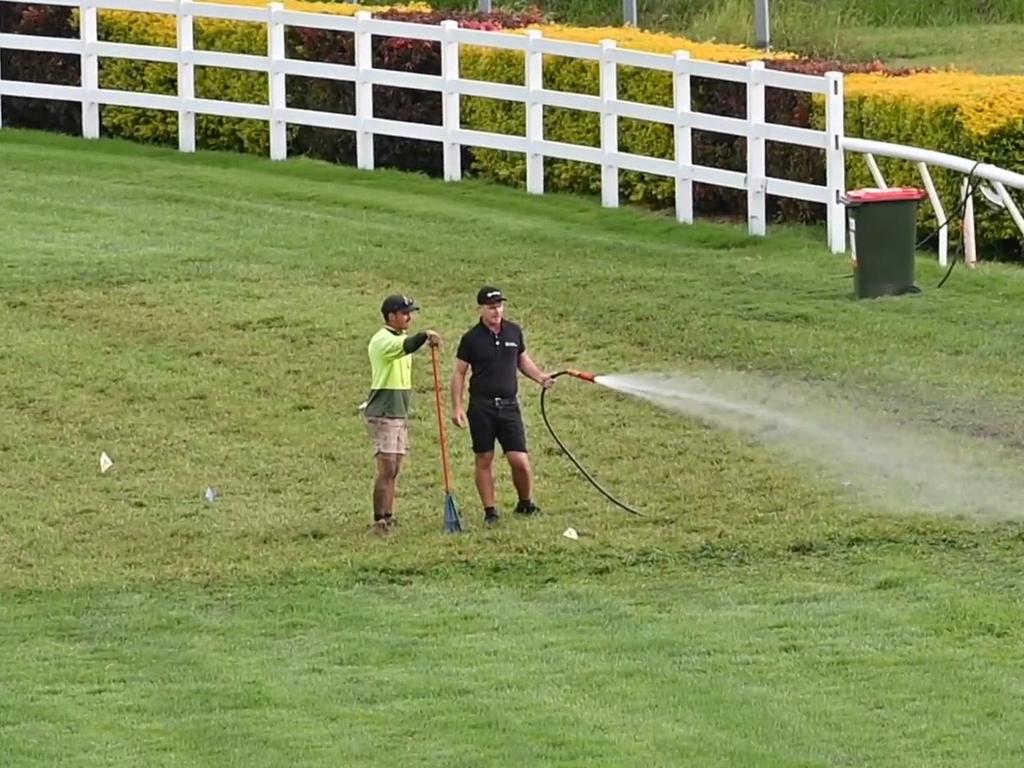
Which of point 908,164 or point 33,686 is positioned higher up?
point 908,164

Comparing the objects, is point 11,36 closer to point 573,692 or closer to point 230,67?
point 230,67

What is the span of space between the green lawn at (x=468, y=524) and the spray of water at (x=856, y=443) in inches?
5.4

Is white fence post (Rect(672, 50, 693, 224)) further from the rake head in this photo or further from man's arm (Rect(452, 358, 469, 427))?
the rake head

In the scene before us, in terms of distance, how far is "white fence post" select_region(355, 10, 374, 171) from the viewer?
24859 mm

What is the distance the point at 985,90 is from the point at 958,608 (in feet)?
31.2

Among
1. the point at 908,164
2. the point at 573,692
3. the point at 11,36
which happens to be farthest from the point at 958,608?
the point at 11,36

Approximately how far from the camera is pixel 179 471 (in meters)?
15.8

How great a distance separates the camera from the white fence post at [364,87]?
2486 cm

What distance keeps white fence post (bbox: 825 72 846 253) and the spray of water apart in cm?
390

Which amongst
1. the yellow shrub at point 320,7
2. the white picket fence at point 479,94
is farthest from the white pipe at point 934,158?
the yellow shrub at point 320,7

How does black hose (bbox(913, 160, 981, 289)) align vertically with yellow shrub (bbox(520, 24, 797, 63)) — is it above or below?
below

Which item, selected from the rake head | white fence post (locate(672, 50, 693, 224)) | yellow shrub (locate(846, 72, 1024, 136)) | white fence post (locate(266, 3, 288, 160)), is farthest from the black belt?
white fence post (locate(266, 3, 288, 160))

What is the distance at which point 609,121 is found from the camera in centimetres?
2302

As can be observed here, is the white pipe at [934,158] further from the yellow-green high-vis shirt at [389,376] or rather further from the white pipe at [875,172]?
the yellow-green high-vis shirt at [389,376]
